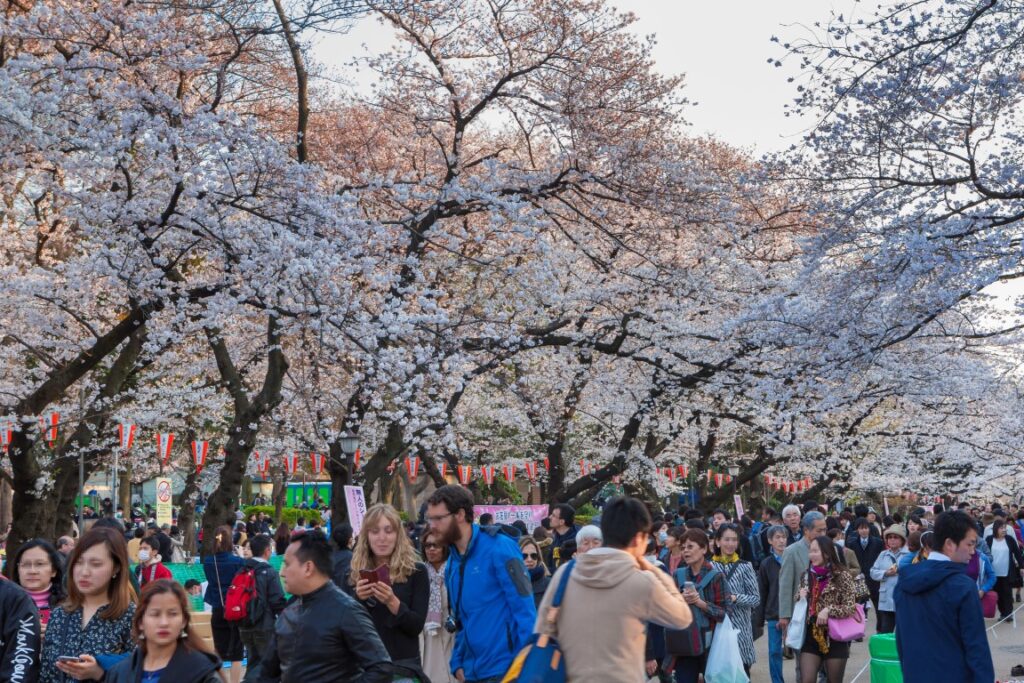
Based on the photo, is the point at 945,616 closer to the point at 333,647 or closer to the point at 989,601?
the point at 333,647

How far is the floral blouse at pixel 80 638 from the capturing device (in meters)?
5.16

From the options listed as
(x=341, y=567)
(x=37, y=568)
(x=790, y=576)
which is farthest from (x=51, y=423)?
(x=37, y=568)

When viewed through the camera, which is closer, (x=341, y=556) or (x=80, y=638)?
(x=80, y=638)

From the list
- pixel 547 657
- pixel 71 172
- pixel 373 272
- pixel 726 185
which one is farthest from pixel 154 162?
pixel 547 657

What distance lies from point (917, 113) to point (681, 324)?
9823 millimetres

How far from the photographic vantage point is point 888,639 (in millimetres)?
8867

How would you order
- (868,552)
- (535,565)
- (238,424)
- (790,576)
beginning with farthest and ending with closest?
(238,424) < (868,552) < (790,576) < (535,565)

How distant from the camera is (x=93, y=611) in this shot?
Result: 5.24 metres

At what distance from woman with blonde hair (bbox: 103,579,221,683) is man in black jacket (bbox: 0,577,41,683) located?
2.62 ft

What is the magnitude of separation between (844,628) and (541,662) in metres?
4.70

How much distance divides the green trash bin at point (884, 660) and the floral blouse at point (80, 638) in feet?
18.9

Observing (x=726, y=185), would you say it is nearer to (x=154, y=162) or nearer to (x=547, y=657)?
(x=154, y=162)

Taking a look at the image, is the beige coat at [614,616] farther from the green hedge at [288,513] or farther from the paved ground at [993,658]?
the green hedge at [288,513]

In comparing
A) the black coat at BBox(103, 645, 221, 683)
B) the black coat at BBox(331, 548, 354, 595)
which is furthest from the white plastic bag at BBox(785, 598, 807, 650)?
the black coat at BBox(103, 645, 221, 683)
